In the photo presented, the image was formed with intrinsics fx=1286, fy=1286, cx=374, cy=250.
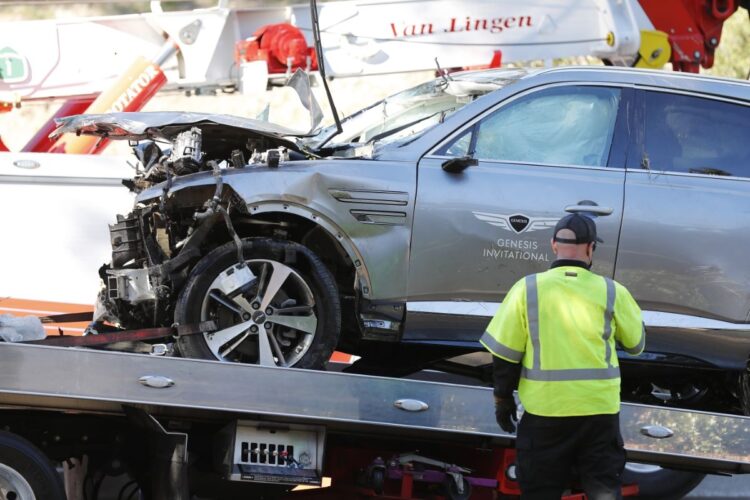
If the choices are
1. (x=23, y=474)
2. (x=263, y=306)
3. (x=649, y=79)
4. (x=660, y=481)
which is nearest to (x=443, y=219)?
(x=263, y=306)

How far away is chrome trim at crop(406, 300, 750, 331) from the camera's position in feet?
20.5

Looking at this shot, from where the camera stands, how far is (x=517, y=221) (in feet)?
20.3

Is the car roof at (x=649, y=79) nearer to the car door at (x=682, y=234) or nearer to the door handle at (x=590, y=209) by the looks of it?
the car door at (x=682, y=234)

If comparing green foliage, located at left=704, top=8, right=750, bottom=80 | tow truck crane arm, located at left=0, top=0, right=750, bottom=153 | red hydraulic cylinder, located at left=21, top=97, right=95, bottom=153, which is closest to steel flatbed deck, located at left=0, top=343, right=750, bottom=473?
red hydraulic cylinder, located at left=21, top=97, right=95, bottom=153

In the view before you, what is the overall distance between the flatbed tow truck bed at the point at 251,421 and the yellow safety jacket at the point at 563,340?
675mm

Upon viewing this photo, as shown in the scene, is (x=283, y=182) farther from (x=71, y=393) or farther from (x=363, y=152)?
(x=71, y=393)

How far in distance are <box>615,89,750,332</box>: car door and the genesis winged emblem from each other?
40cm

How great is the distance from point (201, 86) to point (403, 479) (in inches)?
208

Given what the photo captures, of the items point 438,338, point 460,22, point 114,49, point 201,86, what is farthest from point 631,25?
point 438,338

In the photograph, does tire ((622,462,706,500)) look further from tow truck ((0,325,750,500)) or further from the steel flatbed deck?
the steel flatbed deck

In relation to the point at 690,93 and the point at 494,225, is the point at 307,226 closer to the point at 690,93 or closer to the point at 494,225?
the point at 494,225

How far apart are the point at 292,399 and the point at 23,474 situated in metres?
1.19

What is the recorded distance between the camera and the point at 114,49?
34.0 ft

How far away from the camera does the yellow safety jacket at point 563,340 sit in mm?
5078
